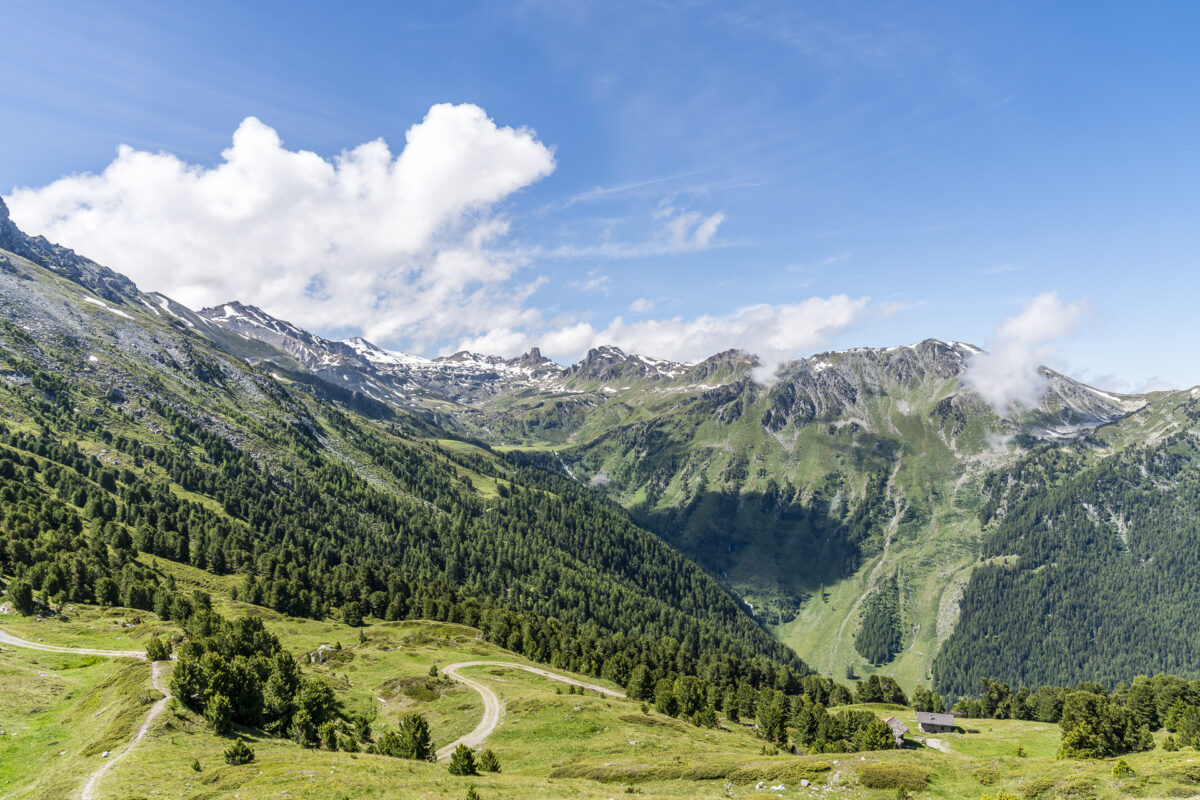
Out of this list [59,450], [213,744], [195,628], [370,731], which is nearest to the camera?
[213,744]

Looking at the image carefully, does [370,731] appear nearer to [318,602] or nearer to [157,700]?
[157,700]

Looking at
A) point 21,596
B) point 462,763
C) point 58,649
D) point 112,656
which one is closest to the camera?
point 462,763

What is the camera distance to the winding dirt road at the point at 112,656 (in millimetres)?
38713

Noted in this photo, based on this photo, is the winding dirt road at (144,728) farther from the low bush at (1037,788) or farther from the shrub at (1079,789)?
the shrub at (1079,789)

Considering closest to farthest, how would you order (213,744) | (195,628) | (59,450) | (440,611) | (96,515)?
(213,744)
(195,628)
(440,611)
(96,515)
(59,450)

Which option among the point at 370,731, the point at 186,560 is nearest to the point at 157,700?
the point at 370,731

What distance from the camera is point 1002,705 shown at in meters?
138

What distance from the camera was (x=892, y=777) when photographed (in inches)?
2037

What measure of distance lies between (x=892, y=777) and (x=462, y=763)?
130 ft

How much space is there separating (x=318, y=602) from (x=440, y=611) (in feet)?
101

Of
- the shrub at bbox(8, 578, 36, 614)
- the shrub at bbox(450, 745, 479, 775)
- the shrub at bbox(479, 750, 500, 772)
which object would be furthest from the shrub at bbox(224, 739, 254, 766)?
the shrub at bbox(8, 578, 36, 614)

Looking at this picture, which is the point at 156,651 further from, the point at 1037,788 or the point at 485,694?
the point at 1037,788

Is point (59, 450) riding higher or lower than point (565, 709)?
higher

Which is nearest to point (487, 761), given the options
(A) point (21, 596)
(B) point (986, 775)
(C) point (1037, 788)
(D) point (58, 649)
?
(C) point (1037, 788)
